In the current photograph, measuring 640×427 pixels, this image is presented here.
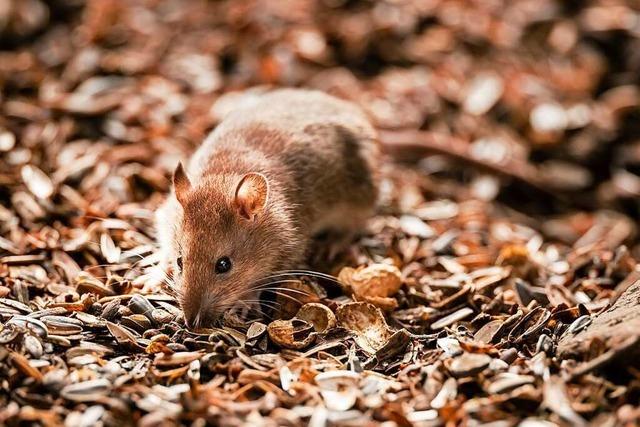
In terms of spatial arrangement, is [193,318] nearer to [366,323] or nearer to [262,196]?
[262,196]

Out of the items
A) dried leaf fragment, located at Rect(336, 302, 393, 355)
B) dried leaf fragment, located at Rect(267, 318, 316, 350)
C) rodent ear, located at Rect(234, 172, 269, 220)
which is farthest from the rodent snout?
dried leaf fragment, located at Rect(336, 302, 393, 355)

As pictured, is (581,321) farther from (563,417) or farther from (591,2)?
(591,2)

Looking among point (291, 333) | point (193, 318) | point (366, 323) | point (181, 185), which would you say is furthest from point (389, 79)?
point (193, 318)

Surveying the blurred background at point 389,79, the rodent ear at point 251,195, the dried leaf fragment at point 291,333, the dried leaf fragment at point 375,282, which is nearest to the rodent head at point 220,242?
the rodent ear at point 251,195

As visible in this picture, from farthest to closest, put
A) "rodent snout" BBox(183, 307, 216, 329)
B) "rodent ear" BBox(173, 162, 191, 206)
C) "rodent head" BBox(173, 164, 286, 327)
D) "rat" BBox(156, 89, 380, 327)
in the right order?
1. "rodent ear" BBox(173, 162, 191, 206)
2. "rat" BBox(156, 89, 380, 327)
3. "rodent head" BBox(173, 164, 286, 327)
4. "rodent snout" BBox(183, 307, 216, 329)

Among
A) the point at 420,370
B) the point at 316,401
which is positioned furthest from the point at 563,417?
the point at 316,401

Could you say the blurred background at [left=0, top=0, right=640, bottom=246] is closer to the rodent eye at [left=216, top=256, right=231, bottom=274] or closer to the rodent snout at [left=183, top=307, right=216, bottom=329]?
the rodent eye at [left=216, top=256, right=231, bottom=274]

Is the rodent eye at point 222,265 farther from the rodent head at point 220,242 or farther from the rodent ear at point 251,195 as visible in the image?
the rodent ear at point 251,195
